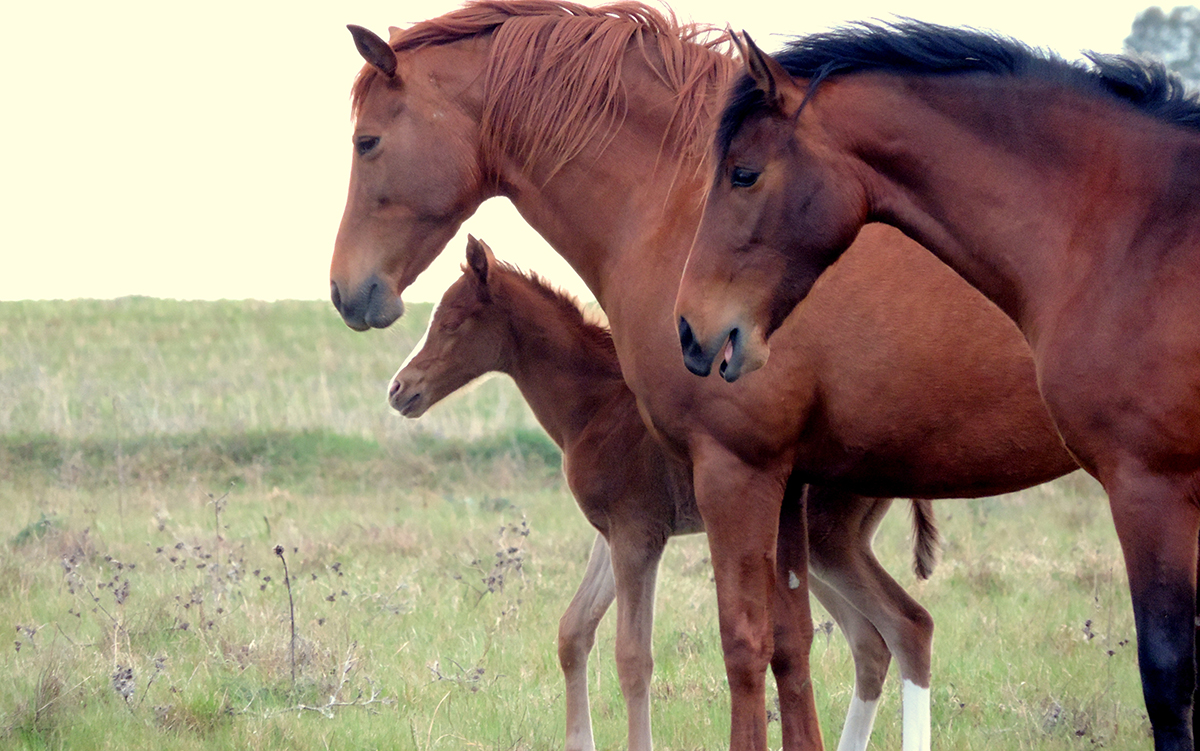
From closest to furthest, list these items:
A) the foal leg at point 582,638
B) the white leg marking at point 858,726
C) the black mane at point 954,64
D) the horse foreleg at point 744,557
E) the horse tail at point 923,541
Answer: the black mane at point 954,64, the horse foreleg at point 744,557, the white leg marking at point 858,726, the foal leg at point 582,638, the horse tail at point 923,541

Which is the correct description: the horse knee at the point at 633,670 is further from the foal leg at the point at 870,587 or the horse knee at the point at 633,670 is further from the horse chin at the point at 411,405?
the horse chin at the point at 411,405

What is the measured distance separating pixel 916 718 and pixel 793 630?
0.93 metres

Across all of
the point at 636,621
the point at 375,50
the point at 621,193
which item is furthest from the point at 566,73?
the point at 636,621

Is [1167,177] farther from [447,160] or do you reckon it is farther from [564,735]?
[564,735]

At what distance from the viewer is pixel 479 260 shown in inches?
212

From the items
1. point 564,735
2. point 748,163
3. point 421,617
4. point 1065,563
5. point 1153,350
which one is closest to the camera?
point 1153,350

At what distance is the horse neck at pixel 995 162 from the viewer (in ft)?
9.23

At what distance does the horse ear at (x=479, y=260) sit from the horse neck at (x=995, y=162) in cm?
275

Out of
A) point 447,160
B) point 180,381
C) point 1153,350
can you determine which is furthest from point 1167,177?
point 180,381

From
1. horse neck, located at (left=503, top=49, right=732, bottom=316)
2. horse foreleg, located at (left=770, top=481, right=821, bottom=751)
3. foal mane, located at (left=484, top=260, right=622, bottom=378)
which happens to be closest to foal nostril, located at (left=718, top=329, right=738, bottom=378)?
horse neck, located at (left=503, top=49, right=732, bottom=316)

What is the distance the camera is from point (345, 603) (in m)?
6.25

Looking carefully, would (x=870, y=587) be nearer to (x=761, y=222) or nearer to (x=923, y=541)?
(x=923, y=541)

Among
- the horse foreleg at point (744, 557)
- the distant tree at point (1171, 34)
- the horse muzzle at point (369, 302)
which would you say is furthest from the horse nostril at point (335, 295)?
the distant tree at point (1171, 34)

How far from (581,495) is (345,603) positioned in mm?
2138
